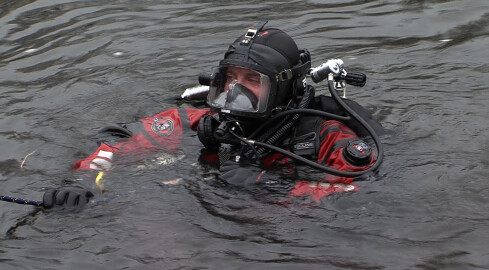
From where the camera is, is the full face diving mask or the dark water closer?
the dark water

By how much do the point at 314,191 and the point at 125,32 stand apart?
4485 millimetres

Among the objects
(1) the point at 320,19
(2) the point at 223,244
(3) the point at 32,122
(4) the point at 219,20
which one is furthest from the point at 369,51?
(2) the point at 223,244

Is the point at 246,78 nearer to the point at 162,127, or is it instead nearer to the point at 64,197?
the point at 162,127

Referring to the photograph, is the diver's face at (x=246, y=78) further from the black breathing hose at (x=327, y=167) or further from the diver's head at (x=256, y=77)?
the black breathing hose at (x=327, y=167)

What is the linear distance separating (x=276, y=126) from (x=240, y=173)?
0.37m

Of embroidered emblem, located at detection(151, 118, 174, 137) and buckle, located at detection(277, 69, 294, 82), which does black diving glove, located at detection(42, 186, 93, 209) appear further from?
buckle, located at detection(277, 69, 294, 82)

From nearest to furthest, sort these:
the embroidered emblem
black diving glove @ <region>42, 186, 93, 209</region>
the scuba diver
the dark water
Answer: the dark water → black diving glove @ <region>42, 186, 93, 209</region> → the scuba diver → the embroidered emblem

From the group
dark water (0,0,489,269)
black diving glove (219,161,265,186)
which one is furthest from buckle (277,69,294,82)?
dark water (0,0,489,269)

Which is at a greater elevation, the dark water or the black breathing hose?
the black breathing hose

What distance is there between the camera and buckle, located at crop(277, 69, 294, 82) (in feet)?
13.7

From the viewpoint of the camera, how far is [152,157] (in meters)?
4.62

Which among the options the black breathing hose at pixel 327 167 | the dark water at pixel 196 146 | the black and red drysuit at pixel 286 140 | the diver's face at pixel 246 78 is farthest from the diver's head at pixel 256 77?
the dark water at pixel 196 146

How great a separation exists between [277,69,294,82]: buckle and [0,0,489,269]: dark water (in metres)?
0.71

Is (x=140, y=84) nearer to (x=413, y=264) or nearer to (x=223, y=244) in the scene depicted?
(x=223, y=244)
